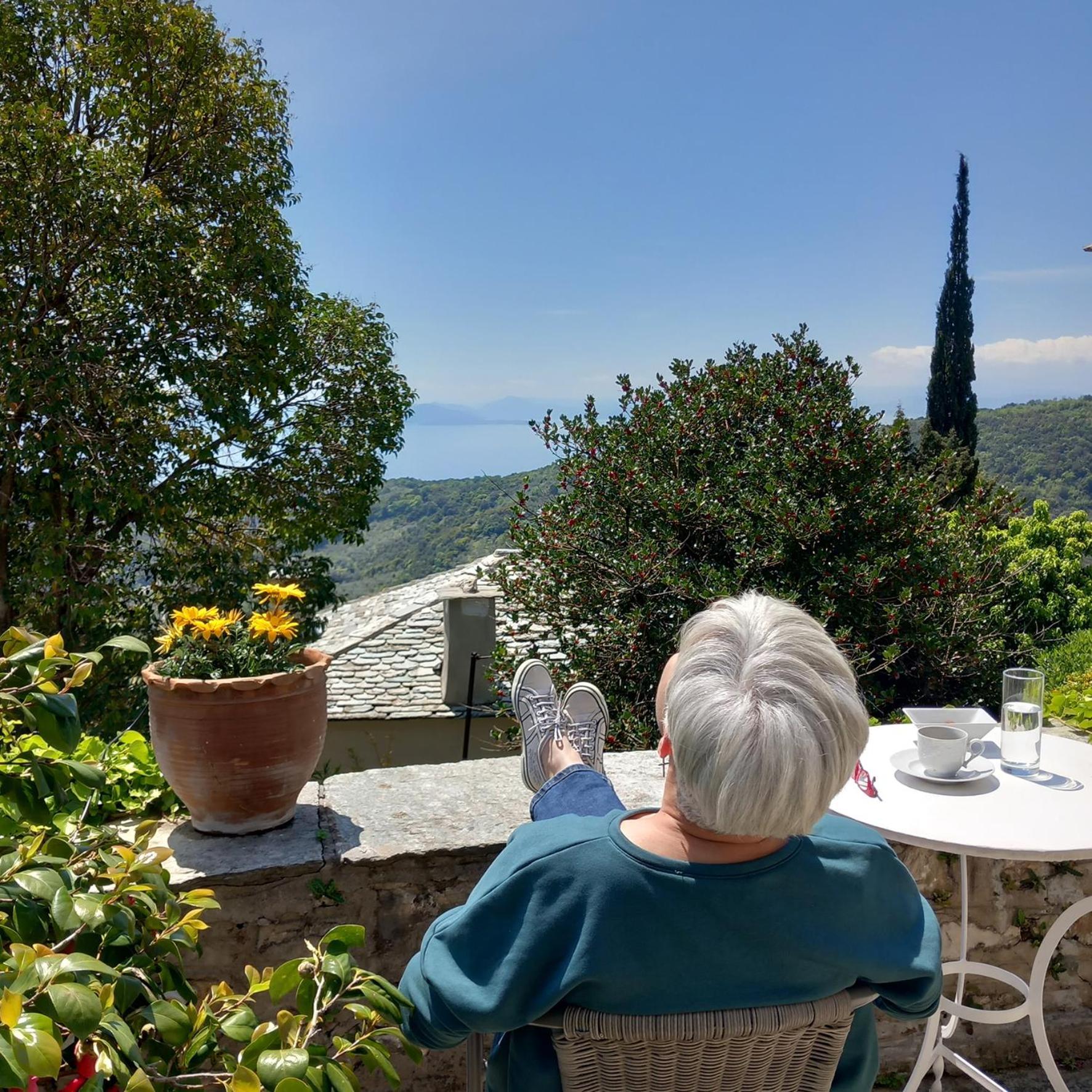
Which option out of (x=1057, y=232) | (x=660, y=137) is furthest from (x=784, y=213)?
(x=1057, y=232)

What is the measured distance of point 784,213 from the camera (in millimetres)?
25453

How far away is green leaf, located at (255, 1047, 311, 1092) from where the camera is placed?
91cm

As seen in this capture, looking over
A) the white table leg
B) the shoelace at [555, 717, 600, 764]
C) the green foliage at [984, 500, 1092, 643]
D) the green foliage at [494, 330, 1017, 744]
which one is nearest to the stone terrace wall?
the shoelace at [555, 717, 600, 764]

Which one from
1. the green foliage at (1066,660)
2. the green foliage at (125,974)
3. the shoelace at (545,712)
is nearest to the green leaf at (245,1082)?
the green foliage at (125,974)

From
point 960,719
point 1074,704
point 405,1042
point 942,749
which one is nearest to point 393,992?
point 405,1042

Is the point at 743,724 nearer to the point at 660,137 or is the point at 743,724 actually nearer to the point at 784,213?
the point at 660,137

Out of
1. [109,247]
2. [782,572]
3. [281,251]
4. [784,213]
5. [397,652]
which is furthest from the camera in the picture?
[784,213]

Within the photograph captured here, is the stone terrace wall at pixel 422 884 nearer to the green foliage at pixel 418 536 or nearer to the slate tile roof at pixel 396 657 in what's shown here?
the slate tile roof at pixel 396 657

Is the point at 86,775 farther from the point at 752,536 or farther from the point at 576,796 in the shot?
the point at 752,536

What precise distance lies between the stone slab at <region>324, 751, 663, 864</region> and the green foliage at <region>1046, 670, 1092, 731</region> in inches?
66.4

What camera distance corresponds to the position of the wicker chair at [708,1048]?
0.94 meters

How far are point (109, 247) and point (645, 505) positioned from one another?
552cm

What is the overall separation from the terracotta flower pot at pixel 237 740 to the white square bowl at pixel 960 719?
1.29 meters

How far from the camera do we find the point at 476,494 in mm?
21062
